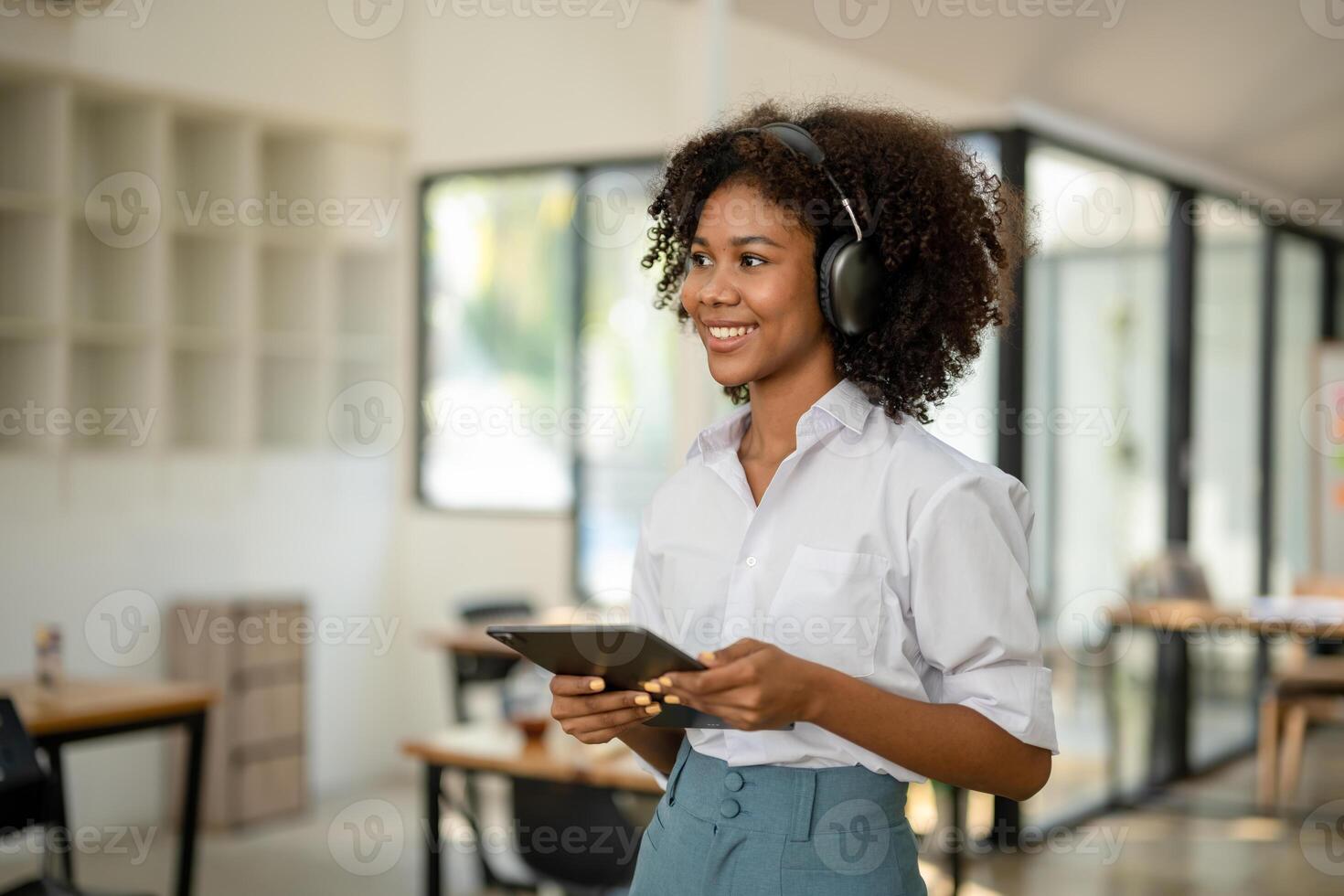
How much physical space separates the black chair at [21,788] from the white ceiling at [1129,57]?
9.87 ft

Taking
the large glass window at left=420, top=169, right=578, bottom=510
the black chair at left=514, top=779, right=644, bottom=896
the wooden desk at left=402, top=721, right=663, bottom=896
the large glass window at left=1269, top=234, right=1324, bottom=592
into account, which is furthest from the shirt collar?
the large glass window at left=1269, top=234, right=1324, bottom=592

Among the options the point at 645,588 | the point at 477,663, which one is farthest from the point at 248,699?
the point at 645,588

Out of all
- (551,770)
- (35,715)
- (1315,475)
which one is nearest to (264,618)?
(35,715)

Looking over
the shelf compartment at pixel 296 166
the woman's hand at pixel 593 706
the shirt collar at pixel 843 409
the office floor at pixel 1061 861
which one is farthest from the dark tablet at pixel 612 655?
the shelf compartment at pixel 296 166

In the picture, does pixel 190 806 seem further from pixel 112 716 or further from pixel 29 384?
pixel 29 384

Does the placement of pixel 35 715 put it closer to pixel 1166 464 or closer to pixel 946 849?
pixel 946 849

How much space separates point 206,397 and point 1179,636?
13.8ft

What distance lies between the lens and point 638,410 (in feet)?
19.8

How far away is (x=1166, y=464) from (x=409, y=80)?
3.77m

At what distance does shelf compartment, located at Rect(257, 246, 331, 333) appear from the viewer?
596 centimetres

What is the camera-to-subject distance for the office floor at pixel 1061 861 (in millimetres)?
4562

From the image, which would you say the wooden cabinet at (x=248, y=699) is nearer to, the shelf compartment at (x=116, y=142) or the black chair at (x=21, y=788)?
the shelf compartment at (x=116, y=142)

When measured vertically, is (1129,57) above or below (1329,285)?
above

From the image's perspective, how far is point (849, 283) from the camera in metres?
1.47
